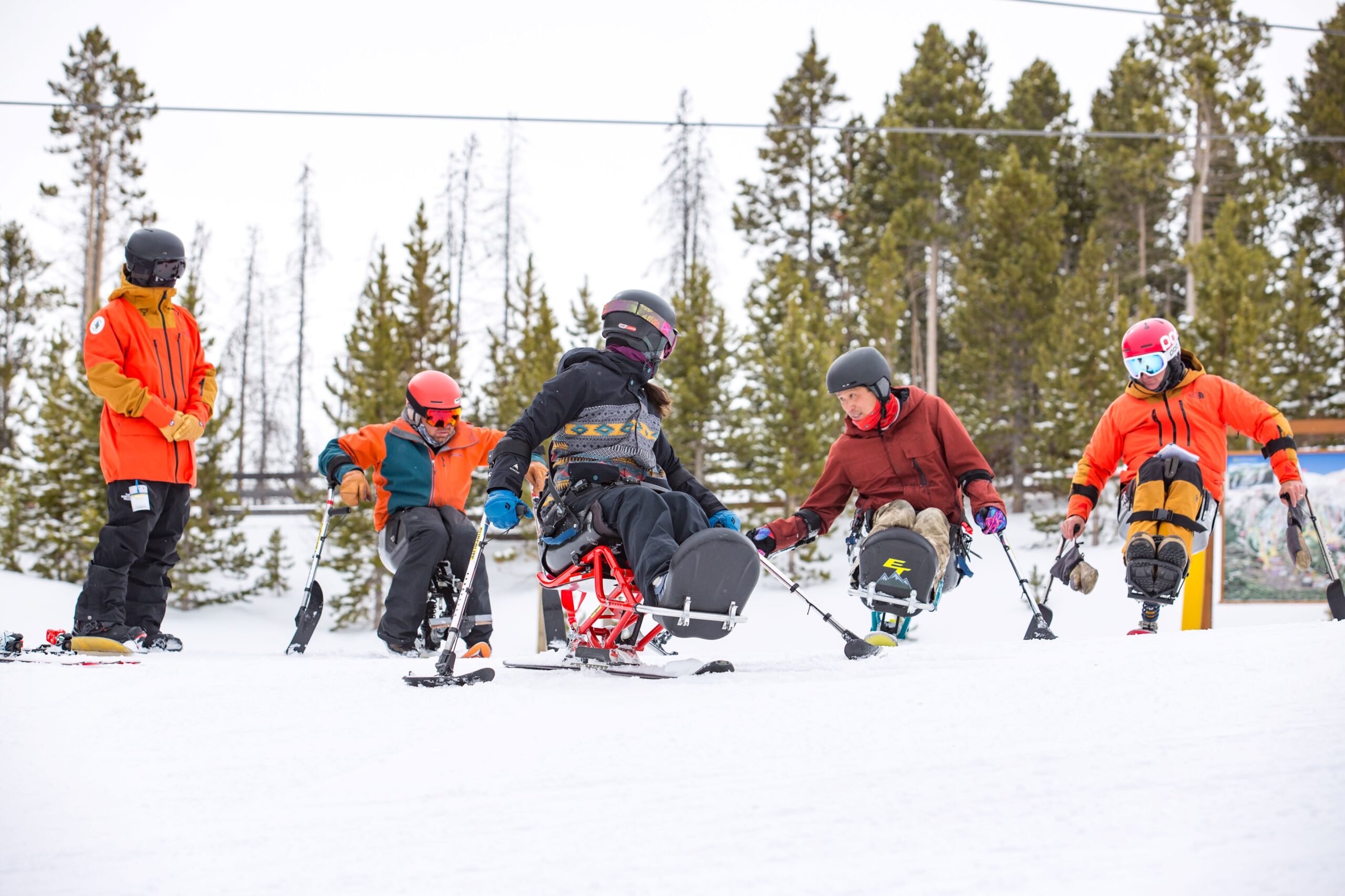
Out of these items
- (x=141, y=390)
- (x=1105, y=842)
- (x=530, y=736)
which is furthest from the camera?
(x=141, y=390)

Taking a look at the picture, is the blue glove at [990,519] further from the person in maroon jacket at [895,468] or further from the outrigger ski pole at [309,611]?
the outrigger ski pole at [309,611]

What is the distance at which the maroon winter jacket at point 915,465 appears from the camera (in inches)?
179

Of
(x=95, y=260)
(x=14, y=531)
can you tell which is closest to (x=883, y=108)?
(x=95, y=260)

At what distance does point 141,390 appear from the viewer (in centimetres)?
436

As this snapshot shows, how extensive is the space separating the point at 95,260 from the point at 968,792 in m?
26.8

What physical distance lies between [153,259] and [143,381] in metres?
0.58

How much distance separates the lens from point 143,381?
454cm

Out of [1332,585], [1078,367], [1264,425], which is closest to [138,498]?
[1264,425]

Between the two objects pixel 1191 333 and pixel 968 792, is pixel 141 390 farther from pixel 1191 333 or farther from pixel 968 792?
pixel 1191 333

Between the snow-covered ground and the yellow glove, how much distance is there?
1.39 m

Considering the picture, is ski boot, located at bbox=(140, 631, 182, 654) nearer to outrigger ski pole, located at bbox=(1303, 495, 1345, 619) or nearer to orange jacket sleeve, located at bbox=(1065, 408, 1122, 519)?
orange jacket sleeve, located at bbox=(1065, 408, 1122, 519)

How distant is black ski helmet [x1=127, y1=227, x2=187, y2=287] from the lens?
450cm

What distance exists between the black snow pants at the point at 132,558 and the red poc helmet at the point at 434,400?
1.21 metres

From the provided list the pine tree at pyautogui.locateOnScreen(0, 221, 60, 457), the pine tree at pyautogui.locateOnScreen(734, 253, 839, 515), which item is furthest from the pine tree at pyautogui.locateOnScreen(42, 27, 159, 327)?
the pine tree at pyautogui.locateOnScreen(734, 253, 839, 515)
